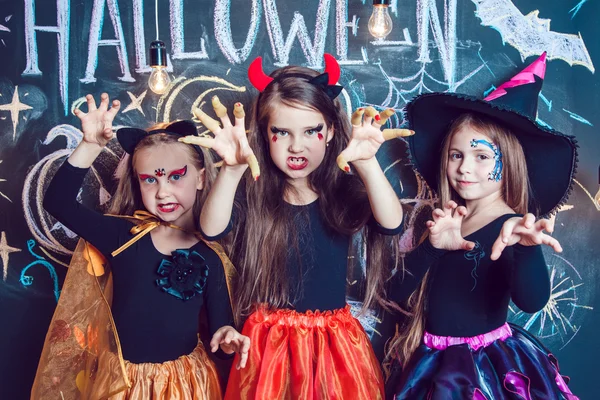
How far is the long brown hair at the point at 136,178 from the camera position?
2.09 meters

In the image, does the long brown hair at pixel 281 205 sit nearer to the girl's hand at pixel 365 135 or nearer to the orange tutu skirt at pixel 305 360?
the orange tutu skirt at pixel 305 360

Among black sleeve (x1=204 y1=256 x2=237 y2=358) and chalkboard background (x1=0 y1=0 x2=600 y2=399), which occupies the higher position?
chalkboard background (x1=0 y1=0 x2=600 y2=399)

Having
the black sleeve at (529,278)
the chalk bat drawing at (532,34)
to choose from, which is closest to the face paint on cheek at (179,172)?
the black sleeve at (529,278)

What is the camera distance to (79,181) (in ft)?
6.39

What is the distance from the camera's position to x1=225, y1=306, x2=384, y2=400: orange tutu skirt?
1928mm

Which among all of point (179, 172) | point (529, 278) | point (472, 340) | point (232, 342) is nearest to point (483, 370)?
point (472, 340)

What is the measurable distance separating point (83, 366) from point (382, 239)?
1.05 m

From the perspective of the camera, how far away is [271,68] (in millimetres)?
2416

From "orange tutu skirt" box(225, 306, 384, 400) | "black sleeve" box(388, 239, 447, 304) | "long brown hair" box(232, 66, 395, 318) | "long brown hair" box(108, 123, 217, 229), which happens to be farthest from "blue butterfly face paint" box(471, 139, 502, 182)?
"long brown hair" box(108, 123, 217, 229)

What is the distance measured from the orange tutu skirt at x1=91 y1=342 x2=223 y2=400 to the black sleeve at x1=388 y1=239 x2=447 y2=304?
0.68 metres

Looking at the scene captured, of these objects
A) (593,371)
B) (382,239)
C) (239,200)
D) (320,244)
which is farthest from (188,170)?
(593,371)

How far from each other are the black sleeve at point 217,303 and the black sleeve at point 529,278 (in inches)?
34.9

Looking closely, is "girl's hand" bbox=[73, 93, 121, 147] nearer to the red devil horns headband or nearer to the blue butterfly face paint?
the red devil horns headband

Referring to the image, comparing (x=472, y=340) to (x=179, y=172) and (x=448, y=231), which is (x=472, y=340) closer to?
(x=448, y=231)
